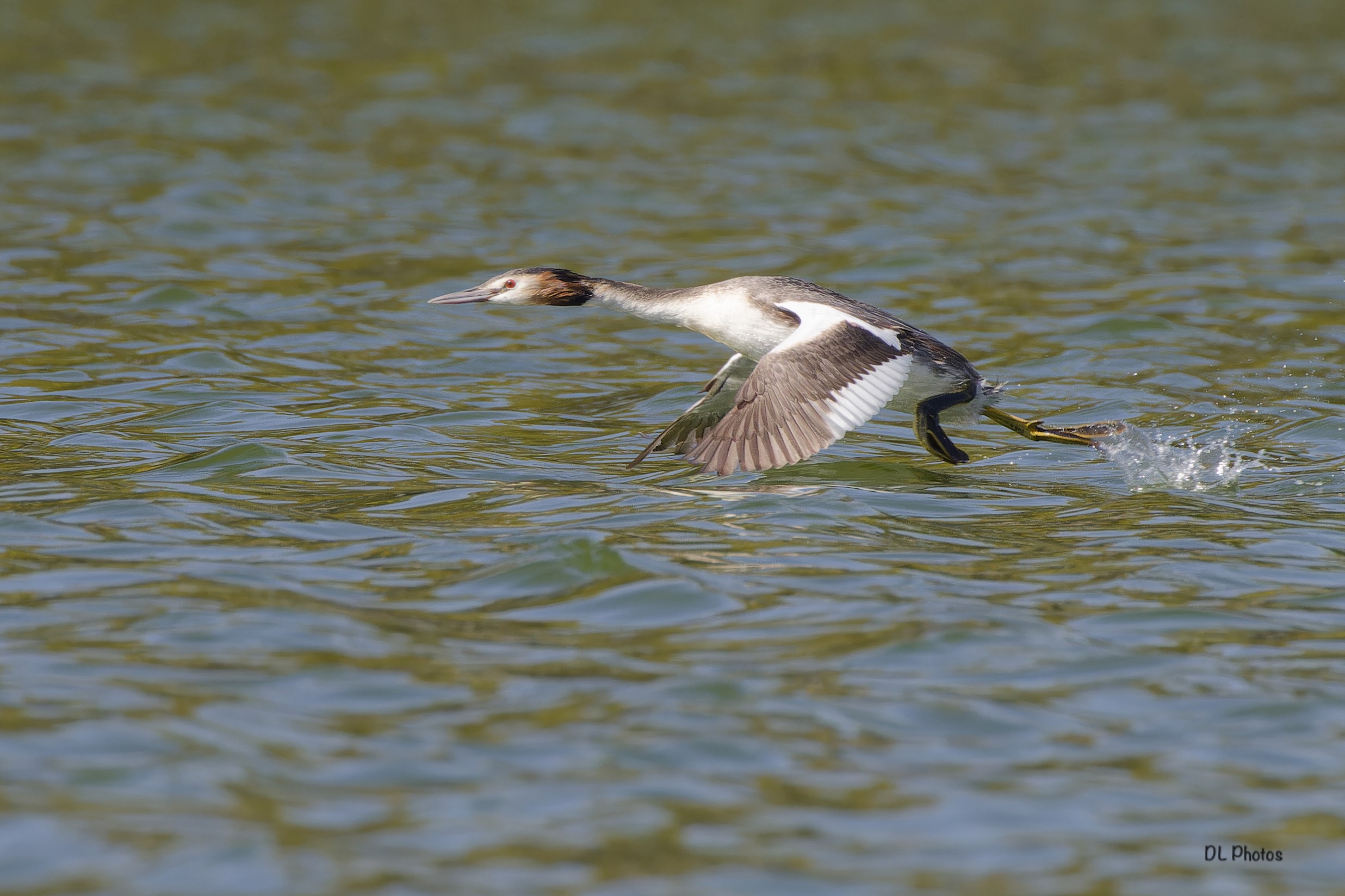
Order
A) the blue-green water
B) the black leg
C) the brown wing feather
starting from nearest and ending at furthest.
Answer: the blue-green water, the brown wing feather, the black leg

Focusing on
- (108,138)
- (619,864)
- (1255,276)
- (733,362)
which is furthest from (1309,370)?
(108,138)

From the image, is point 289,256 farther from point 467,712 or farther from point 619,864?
point 619,864

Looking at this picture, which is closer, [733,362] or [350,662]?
[350,662]

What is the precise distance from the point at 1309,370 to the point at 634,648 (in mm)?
7204

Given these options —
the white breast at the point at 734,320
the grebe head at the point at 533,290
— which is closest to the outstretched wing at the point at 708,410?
the white breast at the point at 734,320

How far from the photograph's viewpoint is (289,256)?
14.2 metres

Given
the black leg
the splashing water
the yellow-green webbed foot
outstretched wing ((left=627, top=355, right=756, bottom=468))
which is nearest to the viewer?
the splashing water

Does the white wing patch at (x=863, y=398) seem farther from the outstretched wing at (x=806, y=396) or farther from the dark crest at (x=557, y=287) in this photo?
the dark crest at (x=557, y=287)

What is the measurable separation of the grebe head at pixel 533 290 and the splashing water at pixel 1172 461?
10.7 ft

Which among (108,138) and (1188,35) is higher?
(1188,35)

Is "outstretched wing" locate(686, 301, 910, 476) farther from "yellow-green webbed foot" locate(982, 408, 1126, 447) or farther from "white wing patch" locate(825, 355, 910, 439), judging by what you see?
"yellow-green webbed foot" locate(982, 408, 1126, 447)

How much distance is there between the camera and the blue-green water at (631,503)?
489cm

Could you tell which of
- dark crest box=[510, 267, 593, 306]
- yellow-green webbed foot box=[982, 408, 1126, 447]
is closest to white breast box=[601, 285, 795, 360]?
dark crest box=[510, 267, 593, 306]

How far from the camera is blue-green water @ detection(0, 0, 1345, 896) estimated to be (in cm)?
489
